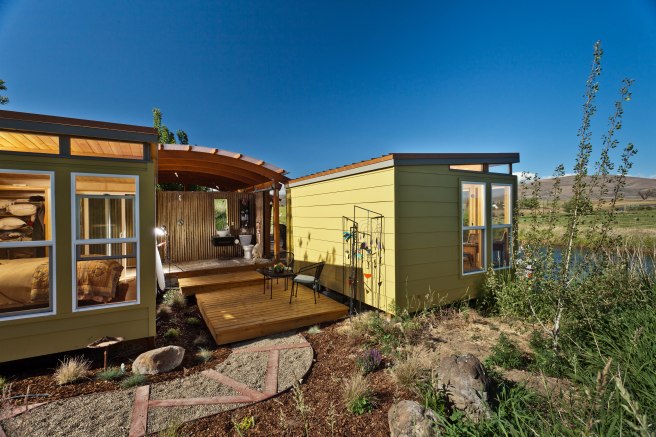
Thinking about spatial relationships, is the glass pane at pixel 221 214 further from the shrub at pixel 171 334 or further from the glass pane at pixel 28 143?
the glass pane at pixel 28 143

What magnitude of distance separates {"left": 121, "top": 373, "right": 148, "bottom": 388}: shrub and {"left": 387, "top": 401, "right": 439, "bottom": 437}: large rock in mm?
2878

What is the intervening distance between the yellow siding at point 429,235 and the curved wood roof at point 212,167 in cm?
409

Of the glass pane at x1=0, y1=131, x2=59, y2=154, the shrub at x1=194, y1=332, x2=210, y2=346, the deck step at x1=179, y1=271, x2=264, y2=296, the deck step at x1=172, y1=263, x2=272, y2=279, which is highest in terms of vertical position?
the glass pane at x1=0, y1=131, x2=59, y2=154

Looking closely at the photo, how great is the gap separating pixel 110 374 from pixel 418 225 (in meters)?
5.05

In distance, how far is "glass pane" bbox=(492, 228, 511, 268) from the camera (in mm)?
6572

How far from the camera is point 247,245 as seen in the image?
10297mm

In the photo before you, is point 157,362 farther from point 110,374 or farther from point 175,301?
point 175,301

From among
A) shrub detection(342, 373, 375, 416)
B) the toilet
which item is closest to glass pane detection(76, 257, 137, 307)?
shrub detection(342, 373, 375, 416)

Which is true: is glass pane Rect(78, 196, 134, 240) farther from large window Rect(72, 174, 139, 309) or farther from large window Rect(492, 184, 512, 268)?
large window Rect(492, 184, 512, 268)

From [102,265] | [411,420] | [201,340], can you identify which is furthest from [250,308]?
[411,420]

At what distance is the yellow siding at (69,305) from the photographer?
3.59 meters

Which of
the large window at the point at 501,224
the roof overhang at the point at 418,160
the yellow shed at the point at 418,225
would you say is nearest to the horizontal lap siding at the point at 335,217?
the yellow shed at the point at 418,225

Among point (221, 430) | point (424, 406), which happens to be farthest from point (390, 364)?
point (221, 430)

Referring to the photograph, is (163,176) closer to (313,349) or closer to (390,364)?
(313,349)
